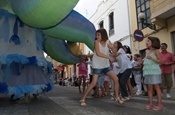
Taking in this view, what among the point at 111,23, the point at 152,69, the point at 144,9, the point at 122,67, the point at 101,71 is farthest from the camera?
the point at 111,23

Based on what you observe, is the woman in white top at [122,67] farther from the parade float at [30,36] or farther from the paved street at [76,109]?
the paved street at [76,109]

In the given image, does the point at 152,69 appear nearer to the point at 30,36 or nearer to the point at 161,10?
the point at 30,36

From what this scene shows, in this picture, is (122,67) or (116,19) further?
(116,19)

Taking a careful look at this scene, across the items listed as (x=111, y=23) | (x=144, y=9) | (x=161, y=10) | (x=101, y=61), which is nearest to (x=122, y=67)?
(x=101, y=61)

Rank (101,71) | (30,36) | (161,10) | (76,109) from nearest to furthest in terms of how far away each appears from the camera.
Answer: (76,109) < (101,71) < (30,36) < (161,10)

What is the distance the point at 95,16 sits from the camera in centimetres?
2650

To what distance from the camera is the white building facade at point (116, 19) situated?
19219mm

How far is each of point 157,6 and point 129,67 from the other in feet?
26.4

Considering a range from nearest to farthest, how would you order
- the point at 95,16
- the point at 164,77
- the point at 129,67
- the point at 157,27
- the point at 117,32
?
1. the point at 129,67
2. the point at 164,77
3. the point at 157,27
4. the point at 117,32
5. the point at 95,16

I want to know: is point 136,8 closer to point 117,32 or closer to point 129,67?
point 117,32

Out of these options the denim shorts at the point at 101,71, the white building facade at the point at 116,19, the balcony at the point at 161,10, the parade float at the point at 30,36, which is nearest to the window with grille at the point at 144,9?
the white building facade at the point at 116,19

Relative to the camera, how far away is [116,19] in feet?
68.8

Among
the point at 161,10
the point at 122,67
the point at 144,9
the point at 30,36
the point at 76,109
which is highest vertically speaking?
the point at 144,9

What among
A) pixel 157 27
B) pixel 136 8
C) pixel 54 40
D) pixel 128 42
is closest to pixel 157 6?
pixel 157 27
